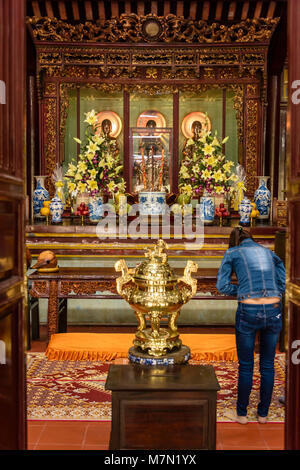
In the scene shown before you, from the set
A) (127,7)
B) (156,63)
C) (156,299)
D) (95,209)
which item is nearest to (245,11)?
(156,63)

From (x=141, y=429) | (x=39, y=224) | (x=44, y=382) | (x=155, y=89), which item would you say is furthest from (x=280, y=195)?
(x=141, y=429)

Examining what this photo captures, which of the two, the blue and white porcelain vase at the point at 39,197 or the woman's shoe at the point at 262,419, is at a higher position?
the blue and white porcelain vase at the point at 39,197

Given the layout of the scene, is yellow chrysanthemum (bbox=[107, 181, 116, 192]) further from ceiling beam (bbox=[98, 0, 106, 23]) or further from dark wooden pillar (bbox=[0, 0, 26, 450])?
dark wooden pillar (bbox=[0, 0, 26, 450])

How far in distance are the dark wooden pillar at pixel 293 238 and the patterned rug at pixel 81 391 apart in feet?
4.78

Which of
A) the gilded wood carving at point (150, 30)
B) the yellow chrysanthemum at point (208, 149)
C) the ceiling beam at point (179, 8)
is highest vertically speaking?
the ceiling beam at point (179, 8)

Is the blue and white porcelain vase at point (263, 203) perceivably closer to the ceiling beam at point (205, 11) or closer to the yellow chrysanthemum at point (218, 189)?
the yellow chrysanthemum at point (218, 189)

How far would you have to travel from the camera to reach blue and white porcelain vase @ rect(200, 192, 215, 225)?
229 inches

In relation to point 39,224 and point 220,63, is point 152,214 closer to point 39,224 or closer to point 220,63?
point 39,224

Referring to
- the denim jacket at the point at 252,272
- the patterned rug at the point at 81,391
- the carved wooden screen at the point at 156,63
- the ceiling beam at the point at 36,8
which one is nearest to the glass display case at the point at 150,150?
the carved wooden screen at the point at 156,63

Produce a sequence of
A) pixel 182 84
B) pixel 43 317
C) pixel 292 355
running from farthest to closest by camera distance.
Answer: pixel 182 84 < pixel 43 317 < pixel 292 355

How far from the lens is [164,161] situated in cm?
744

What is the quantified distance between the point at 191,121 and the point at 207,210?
2129 millimetres

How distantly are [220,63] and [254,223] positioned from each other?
2271 mm

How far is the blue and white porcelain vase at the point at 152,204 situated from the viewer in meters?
5.93
